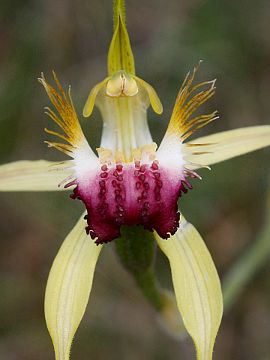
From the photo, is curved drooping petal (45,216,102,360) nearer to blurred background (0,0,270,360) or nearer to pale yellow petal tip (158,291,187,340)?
pale yellow petal tip (158,291,187,340)

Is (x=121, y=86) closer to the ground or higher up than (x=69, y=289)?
higher up

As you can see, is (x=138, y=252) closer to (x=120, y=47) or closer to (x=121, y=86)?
(x=121, y=86)

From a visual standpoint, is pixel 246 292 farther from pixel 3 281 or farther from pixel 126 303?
pixel 3 281

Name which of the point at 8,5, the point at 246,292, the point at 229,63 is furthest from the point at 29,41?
the point at 246,292

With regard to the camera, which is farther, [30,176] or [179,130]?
[30,176]

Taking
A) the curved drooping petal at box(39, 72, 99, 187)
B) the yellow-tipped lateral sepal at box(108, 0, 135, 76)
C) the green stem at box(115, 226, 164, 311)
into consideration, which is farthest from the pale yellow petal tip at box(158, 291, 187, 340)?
the yellow-tipped lateral sepal at box(108, 0, 135, 76)

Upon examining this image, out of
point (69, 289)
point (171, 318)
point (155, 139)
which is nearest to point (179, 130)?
point (69, 289)
